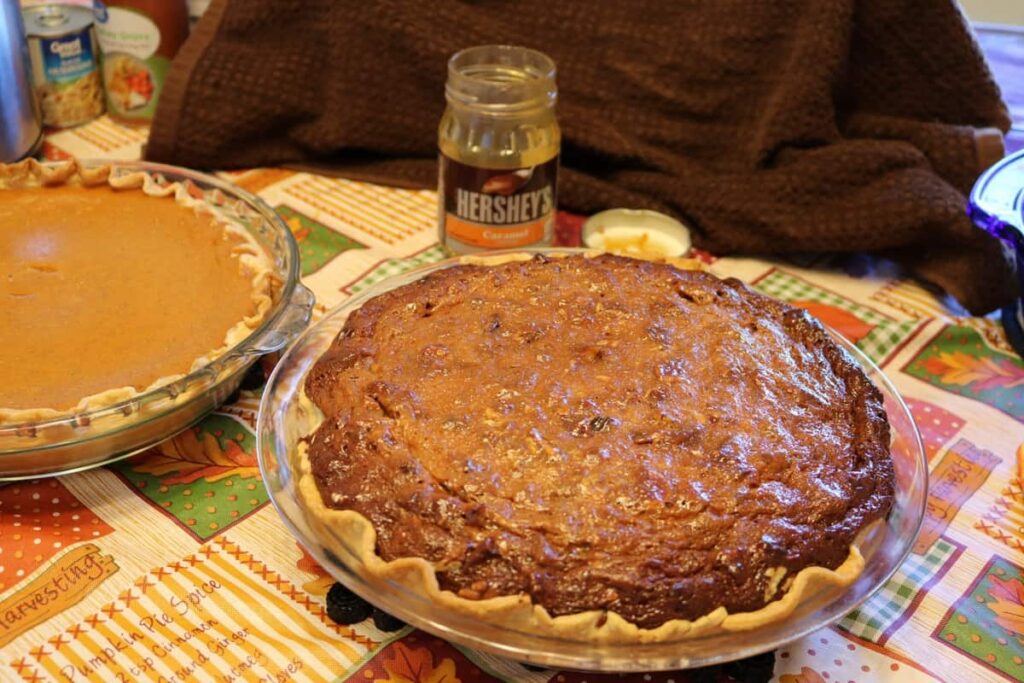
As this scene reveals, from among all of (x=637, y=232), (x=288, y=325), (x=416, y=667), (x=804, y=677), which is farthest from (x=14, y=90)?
(x=804, y=677)

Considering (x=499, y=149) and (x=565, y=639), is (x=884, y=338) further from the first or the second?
(x=565, y=639)

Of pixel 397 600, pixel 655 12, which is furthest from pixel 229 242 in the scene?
pixel 655 12

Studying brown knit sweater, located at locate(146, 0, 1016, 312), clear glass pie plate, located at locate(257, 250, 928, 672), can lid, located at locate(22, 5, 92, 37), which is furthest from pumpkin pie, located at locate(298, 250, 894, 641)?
can lid, located at locate(22, 5, 92, 37)

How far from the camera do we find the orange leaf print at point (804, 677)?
1086mm

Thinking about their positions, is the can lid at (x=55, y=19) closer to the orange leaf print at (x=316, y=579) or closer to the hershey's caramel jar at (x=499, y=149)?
the hershey's caramel jar at (x=499, y=149)

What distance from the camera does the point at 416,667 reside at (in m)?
1.09

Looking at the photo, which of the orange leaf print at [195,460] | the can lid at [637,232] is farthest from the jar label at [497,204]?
the orange leaf print at [195,460]

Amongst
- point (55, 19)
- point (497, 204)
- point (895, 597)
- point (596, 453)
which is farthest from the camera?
point (55, 19)

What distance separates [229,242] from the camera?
1.55 m

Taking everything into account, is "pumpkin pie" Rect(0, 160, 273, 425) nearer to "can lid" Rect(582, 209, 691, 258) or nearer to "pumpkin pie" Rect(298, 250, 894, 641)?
"pumpkin pie" Rect(298, 250, 894, 641)

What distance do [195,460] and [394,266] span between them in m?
0.56

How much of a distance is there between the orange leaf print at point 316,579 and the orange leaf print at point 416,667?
118 mm

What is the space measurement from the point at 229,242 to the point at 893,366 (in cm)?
107

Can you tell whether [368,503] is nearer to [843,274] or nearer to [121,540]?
[121,540]
